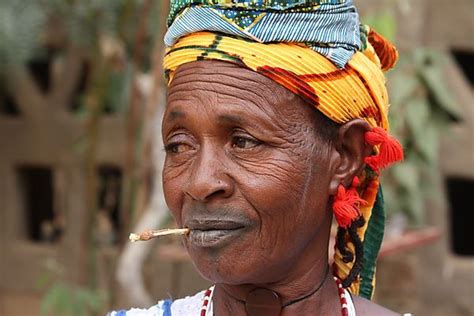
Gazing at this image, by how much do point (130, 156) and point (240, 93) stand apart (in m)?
2.89

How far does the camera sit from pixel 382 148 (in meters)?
2.04

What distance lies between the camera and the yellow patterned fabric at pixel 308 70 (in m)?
1.88

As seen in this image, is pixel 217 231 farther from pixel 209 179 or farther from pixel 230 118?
pixel 230 118

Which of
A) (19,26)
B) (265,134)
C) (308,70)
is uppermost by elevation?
(308,70)

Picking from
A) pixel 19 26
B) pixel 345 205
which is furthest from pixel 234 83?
pixel 19 26

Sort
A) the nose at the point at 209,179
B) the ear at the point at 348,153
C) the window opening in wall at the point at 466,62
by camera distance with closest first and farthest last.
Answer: the nose at the point at 209,179
the ear at the point at 348,153
the window opening in wall at the point at 466,62

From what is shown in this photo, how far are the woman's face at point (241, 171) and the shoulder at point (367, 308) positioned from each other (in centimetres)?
27

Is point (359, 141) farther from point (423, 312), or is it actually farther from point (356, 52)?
point (423, 312)

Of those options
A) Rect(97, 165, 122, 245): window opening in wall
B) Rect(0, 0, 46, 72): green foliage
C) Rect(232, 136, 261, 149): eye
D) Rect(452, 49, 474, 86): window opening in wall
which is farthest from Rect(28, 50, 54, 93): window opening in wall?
Rect(232, 136, 261, 149): eye

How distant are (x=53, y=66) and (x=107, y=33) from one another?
1.50 meters

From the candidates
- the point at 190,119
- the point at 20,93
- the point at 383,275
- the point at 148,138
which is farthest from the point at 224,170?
the point at 20,93

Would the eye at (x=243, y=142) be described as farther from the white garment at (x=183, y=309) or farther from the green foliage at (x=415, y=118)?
the green foliage at (x=415, y=118)

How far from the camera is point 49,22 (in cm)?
653

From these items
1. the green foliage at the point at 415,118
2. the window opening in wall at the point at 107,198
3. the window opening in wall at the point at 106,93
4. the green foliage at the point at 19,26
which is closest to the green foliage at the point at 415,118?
the green foliage at the point at 415,118
